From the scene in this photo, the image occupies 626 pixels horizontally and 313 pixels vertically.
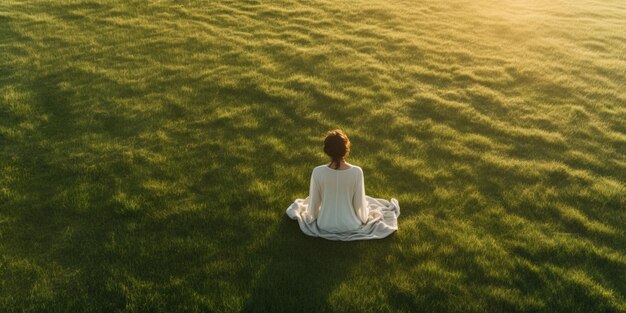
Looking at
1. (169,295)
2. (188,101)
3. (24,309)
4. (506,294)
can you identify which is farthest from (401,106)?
(24,309)

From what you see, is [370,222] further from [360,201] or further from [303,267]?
[303,267]

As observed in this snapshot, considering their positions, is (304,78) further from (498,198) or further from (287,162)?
(498,198)

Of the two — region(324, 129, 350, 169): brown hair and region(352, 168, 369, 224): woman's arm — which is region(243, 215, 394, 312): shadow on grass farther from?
region(324, 129, 350, 169): brown hair

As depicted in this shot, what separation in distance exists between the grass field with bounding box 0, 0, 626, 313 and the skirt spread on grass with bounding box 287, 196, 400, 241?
193mm

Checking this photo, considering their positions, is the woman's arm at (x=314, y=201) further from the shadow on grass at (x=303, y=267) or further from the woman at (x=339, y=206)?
the shadow on grass at (x=303, y=267)

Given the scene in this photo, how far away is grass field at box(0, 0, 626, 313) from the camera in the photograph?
7.85 meters

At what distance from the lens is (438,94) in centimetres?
1513

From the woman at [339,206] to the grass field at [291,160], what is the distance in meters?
0.29

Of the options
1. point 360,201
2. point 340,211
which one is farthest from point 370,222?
point 340,211

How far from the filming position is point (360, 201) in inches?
350

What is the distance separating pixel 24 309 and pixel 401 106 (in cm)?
1067

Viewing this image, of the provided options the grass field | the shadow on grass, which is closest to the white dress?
the shadow on grass

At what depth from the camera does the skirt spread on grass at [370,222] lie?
29.2 ft

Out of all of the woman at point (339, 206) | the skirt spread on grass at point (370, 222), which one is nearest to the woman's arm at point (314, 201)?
the woman at point (339, 206)
